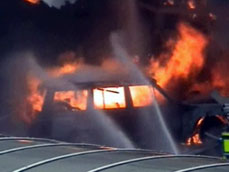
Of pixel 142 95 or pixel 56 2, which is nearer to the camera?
pixel 142 95

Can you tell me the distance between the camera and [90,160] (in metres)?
3.42

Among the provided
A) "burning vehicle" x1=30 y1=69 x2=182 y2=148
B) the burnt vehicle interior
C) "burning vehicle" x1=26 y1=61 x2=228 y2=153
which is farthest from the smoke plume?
"burning vehicle" x1=30 y1=69 x2=182 y2=148

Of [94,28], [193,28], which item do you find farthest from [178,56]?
[94,28]

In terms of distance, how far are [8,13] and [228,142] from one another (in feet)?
33.2

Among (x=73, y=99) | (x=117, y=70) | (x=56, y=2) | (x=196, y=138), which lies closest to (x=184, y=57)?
(x=56, y=2)

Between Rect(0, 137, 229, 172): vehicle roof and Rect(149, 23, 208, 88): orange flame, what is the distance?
42.9 feet

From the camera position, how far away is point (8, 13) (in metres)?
16.6

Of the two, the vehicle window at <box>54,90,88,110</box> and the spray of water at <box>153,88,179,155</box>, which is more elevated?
the vehicle window at <box>54,90,88,110</box>

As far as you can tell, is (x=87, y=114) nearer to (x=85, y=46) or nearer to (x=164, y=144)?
(x=164, y=144)

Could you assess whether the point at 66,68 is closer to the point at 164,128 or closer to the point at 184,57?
the point at 184,57

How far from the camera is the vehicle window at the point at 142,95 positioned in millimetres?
10273

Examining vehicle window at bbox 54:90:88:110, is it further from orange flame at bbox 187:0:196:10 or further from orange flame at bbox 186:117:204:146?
orange flame at bbox 187:0:196:10

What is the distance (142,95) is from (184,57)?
23.1 ft

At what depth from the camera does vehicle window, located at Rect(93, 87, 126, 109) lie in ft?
33.3
